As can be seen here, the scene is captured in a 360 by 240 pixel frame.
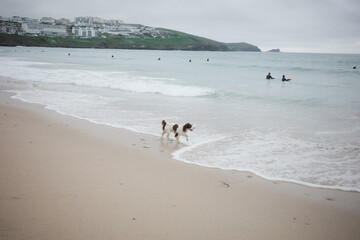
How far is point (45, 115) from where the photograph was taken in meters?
9.04

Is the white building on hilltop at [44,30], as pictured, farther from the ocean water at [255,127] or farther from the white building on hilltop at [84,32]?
the ocean water at [255,127]

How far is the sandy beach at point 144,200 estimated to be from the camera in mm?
2918

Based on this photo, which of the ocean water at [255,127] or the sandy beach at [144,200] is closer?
the sandy beach at [144,200]

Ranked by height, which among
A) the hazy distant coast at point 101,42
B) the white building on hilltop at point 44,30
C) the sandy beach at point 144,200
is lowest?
the sandy beach at point 144,200

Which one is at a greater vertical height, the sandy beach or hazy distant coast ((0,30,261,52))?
hazy distant coast ((0,30,261,52))

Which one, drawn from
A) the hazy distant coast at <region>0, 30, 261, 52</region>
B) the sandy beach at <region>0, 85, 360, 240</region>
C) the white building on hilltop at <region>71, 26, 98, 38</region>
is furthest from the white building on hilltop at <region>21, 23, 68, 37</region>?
the sandy beach at <region>0, 85, 360, 240</region>

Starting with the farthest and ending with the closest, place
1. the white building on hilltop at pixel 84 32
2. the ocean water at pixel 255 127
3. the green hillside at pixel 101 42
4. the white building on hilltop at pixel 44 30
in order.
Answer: the white building on hilltop at pixel 84 32
the white building on hilltop at pixel 44 30
the green hillside at pixel 101 42
the ocean water at pixel 255 127

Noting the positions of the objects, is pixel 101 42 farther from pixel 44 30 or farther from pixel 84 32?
pixel 44 30

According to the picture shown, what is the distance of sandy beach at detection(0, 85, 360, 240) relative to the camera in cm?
292

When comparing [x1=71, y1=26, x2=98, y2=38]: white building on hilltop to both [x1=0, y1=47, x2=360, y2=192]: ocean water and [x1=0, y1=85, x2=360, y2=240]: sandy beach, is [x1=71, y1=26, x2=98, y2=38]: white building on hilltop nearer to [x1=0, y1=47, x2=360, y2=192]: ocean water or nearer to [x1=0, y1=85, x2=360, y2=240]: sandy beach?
[x1=0, y1=47, x2=360, y2=192]: ocean water

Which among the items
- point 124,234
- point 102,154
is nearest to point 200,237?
point 124,234

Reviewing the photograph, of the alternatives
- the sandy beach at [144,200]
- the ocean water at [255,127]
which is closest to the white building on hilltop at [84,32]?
the ocean water at [255,127]

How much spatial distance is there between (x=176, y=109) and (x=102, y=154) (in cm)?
625

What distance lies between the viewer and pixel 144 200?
11.7ft
